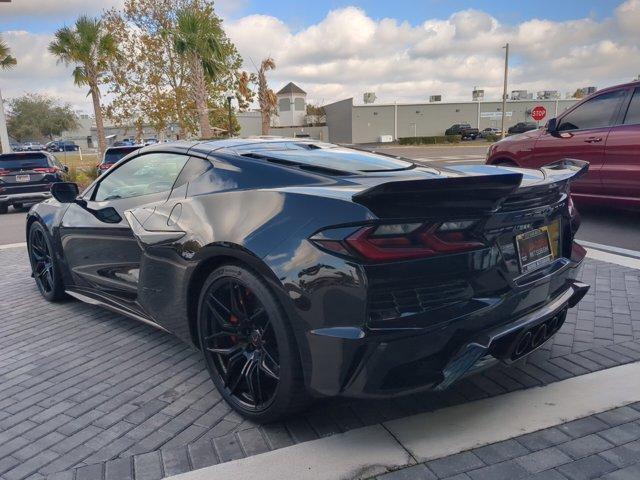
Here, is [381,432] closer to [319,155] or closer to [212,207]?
[212,207]

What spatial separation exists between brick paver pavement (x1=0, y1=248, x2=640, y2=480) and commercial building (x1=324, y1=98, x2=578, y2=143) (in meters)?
54.2

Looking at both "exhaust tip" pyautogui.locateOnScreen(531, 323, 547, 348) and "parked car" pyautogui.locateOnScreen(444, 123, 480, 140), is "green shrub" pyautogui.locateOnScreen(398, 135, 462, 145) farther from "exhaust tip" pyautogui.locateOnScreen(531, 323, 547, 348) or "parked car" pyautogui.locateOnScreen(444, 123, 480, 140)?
"exhaust tip" pyautogui.locateOnScreen(531, 323, 547, 348)

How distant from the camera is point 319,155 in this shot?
317 centimetres

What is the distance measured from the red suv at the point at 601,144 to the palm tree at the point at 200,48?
47.9 feet

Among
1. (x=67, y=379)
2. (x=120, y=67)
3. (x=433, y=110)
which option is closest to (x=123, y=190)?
(x=67, y=379)

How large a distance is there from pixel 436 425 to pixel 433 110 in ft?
205

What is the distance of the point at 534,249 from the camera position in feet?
8.39

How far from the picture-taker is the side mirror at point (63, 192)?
4.32 meters

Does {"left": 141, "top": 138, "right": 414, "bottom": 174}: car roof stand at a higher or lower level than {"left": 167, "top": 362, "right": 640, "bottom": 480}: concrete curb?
higher

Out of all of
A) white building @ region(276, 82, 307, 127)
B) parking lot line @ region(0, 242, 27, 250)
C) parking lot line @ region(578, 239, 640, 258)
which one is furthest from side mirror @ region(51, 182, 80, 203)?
white building @ region(276, 82, 307, 127)

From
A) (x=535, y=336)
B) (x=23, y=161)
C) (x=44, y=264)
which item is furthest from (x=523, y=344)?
(x=23, y=161)

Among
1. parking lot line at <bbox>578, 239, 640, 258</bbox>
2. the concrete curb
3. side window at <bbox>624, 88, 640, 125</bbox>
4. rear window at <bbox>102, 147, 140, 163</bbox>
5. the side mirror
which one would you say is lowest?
parking lot line at <bbox>578, 239, 640, 258</bbox>

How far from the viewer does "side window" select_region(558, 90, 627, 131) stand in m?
6.79

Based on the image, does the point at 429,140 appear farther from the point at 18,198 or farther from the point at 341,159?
the point at 341,159
